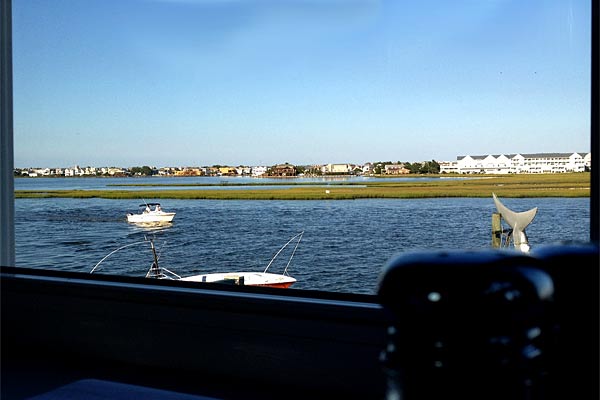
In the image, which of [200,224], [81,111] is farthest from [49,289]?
[81,111]

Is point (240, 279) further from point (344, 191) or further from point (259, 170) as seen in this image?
point (344, 191)

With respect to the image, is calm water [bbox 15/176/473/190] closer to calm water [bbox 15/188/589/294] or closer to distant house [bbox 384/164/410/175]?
calm water [bbox 15/188/589/294]

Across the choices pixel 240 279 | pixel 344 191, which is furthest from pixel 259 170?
pixel 240 279

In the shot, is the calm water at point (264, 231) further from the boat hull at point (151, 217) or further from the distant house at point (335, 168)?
the distant house at point (335, 168)

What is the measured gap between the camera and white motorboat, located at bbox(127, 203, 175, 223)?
753 inches

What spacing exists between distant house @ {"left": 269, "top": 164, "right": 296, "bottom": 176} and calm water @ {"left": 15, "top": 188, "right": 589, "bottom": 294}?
3.00 metres

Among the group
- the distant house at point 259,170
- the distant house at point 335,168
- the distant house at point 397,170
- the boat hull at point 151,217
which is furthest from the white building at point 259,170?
the distant house at point 397,170

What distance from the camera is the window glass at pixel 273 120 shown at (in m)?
18.7

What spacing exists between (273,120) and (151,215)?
579cm

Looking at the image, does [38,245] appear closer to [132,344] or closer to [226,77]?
[226,77]

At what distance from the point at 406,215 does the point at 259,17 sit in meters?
10.0

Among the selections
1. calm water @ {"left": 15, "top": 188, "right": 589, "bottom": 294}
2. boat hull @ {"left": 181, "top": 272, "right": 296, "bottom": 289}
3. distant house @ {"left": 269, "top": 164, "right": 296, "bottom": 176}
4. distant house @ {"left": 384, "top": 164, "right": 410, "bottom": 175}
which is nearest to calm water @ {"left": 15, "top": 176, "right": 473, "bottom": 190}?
distant house @ {"left": 269, "top": 164, "right": 296, "bottom": 176}

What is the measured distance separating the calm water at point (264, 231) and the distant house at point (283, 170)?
3.00m

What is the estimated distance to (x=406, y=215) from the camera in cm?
2073
